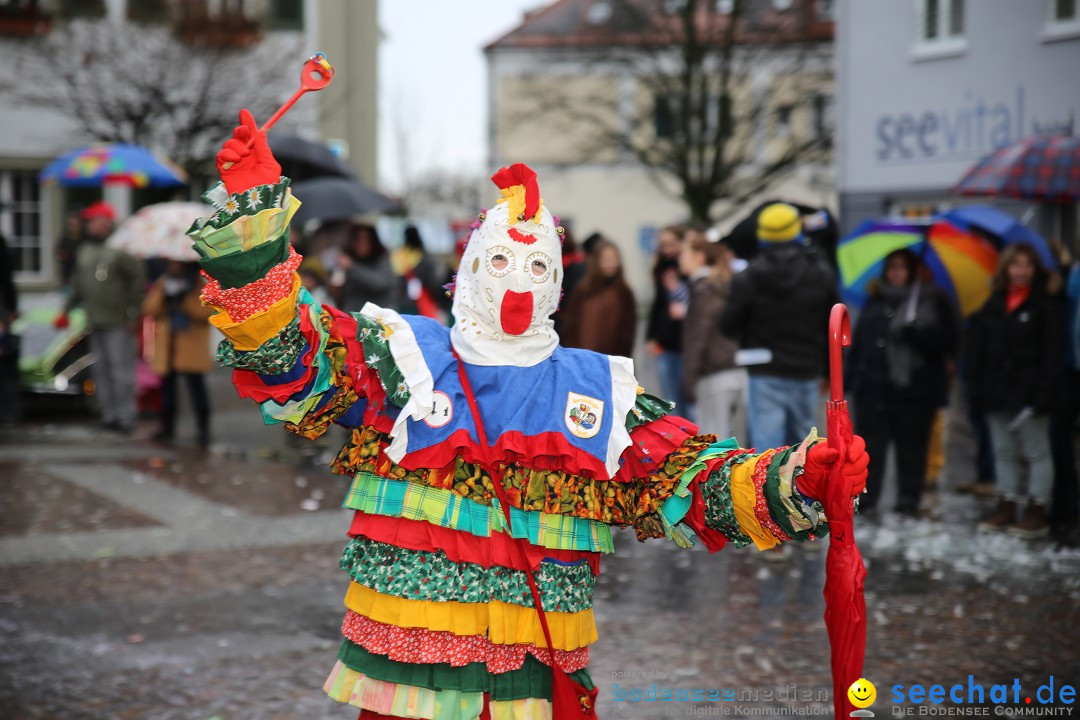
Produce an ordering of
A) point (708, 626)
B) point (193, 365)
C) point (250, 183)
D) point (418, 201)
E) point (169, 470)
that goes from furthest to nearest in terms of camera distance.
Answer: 1. point (418, 201)
2. point (193, 365)
3. point (169, 470)
4. point (708, 626)
5. point (250, 183)

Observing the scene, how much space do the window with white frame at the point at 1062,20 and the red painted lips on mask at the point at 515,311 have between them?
1367 centimetres

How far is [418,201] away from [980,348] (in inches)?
1752

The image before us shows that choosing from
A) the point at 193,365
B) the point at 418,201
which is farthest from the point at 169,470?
the point at 418,201

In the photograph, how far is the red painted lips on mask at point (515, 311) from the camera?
3.26 meters

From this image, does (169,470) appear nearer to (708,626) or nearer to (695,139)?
(708,626)

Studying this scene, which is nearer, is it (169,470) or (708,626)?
(708,626)

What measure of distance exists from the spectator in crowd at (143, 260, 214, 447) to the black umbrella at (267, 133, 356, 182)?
305cm

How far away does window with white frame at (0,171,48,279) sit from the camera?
20.9 m

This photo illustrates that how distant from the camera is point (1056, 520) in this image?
7922mm

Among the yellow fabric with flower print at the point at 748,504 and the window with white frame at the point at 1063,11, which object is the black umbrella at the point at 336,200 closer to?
the window with white frame at the point at 1063,11

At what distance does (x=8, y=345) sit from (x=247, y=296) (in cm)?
888

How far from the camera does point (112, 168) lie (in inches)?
593

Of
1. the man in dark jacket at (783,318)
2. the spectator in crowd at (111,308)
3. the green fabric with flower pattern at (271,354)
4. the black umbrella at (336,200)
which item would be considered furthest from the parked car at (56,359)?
the green fabric with flower pattern at (271,354)

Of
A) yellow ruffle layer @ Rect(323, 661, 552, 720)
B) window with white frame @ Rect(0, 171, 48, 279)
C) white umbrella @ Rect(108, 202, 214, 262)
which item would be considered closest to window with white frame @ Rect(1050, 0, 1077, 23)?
white umbrella @ Rect(108, 202, 214, 262)
